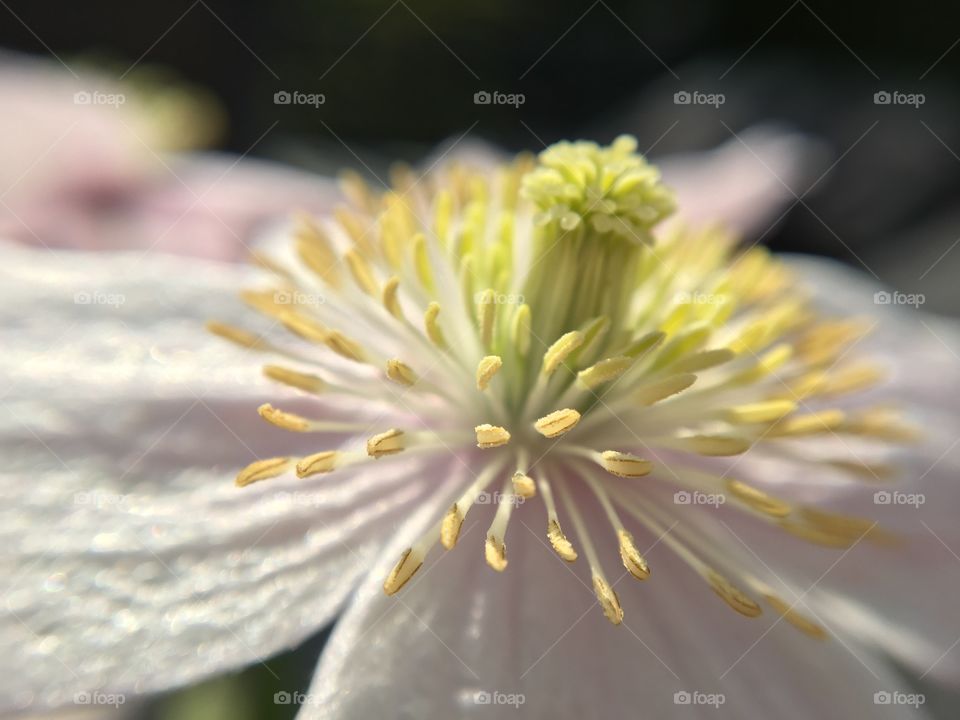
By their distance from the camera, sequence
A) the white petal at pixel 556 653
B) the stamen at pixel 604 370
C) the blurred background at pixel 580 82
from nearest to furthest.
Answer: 1. the white petal at pixel 556 653
2. the stamen at pixel 604 370
3. the blurred background at pixel 580 82

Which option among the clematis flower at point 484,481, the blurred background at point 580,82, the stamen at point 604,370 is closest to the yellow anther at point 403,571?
the clematis flower at point 484,481

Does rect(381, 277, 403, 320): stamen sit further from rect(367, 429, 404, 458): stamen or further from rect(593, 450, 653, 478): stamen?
rect(593, 450, 653, 478): stamen

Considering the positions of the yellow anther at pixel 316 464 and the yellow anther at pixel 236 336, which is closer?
the yellow anther at pixel 316 464

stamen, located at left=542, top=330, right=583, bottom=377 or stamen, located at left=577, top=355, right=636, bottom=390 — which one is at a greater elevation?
stamen, located at left=542, top=330, right=583, bottom=377

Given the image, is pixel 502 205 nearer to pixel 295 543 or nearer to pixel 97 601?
pixel 295 543

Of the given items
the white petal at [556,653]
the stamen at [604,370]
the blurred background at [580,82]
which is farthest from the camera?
the blurred background at [580,82]

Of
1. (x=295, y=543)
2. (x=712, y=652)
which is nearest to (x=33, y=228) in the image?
(x=295, y=543)

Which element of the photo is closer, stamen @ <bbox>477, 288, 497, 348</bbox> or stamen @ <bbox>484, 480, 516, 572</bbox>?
stamen @ <bbox>484, 480, 516, 572</bbox>

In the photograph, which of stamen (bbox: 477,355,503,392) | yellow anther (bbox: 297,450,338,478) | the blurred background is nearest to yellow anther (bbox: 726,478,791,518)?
stamen (bbox: 477,355,503,392)

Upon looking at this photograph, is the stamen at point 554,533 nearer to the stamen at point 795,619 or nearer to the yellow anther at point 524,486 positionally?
the yellow anther at point 524,486
